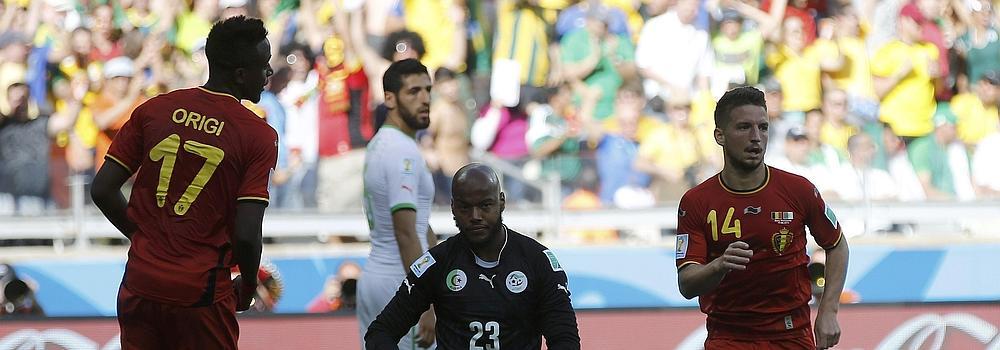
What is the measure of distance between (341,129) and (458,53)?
1.28 m

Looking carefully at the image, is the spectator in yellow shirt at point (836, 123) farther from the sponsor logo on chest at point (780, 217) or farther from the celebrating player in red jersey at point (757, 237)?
the sponsor logo on chest at point (780, 217)

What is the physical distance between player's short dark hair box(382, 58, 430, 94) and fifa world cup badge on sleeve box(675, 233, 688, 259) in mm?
1626

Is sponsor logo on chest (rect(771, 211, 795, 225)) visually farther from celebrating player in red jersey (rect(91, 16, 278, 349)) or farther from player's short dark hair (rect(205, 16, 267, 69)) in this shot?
player's short dark hair (rect(205, 16, 267, 69))

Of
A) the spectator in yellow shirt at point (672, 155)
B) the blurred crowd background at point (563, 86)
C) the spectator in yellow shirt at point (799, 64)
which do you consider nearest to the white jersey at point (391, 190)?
the blurred crowd background at point (563, 86)

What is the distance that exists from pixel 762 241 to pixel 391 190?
1.84 meters

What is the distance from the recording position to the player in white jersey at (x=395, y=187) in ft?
21.2

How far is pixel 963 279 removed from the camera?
1007 centimetres

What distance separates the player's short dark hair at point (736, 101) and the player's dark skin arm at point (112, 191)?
2435 millimetres

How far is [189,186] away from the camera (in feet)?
15.9

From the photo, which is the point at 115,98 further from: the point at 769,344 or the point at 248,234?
the point at 769,344

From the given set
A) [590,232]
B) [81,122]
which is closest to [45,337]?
[81,122]

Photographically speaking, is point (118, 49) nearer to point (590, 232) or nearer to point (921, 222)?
point (590, 232)

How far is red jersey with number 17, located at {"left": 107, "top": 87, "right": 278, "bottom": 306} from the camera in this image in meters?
4.84

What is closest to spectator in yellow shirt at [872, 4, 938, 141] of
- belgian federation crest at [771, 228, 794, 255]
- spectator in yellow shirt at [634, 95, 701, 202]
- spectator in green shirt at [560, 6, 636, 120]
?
spectator in yellow shirt at [634, 95, 701, 202]
